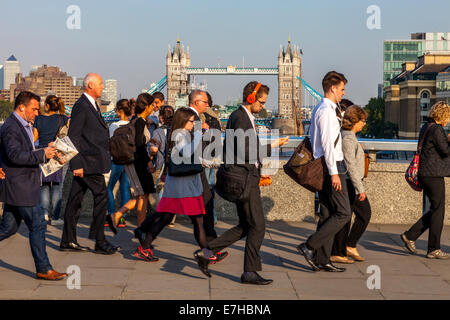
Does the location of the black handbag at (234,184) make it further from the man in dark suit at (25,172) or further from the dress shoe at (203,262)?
the man in dark suit at (25,172)

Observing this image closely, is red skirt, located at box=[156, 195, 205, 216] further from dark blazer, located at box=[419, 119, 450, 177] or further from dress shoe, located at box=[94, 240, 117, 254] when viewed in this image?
dark blazer, located at box=[419, 119, 450, 177]

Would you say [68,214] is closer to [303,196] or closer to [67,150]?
[67,150]

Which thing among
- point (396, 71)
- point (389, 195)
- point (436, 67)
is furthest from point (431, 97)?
point (389, 195)

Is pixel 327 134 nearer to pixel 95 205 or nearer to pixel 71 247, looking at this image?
pixel 95 205

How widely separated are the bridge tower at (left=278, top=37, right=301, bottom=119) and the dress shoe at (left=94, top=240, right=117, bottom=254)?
6254 inches

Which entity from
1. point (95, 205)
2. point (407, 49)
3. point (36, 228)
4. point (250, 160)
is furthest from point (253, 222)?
point (407, 49)

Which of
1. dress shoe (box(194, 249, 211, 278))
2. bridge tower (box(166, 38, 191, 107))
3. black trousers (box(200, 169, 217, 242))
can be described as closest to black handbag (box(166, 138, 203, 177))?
black trousers (box(200, 169, 217, 242))

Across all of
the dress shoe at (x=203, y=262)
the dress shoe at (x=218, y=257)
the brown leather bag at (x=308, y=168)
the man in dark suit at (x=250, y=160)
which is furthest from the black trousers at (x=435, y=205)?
the dress shoe at (x=203, y=262)

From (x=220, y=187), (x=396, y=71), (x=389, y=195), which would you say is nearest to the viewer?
(x=220, y=187)

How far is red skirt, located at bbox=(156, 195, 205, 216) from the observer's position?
6051 millimetres

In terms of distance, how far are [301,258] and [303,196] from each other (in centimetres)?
233

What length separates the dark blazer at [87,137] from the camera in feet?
21.0

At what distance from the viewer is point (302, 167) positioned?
5.78m

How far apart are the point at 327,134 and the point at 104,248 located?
7.70 feet
